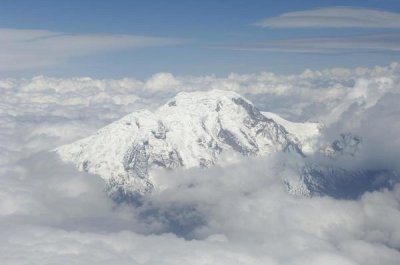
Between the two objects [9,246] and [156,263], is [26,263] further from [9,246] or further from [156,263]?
[156,263]

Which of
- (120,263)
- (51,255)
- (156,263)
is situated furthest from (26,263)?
(156,263)

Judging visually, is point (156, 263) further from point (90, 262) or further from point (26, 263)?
point (26, 263)

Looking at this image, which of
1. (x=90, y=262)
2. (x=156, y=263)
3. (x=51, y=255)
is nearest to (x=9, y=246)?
(x=51, y=255)

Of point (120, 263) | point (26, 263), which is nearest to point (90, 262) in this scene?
point (120, 263)

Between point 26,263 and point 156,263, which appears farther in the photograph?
point 156,263

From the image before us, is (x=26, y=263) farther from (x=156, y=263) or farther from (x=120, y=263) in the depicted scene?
(x=156, y=263)

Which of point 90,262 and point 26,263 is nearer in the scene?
point 26,263

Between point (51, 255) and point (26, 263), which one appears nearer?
point (26, 263)
